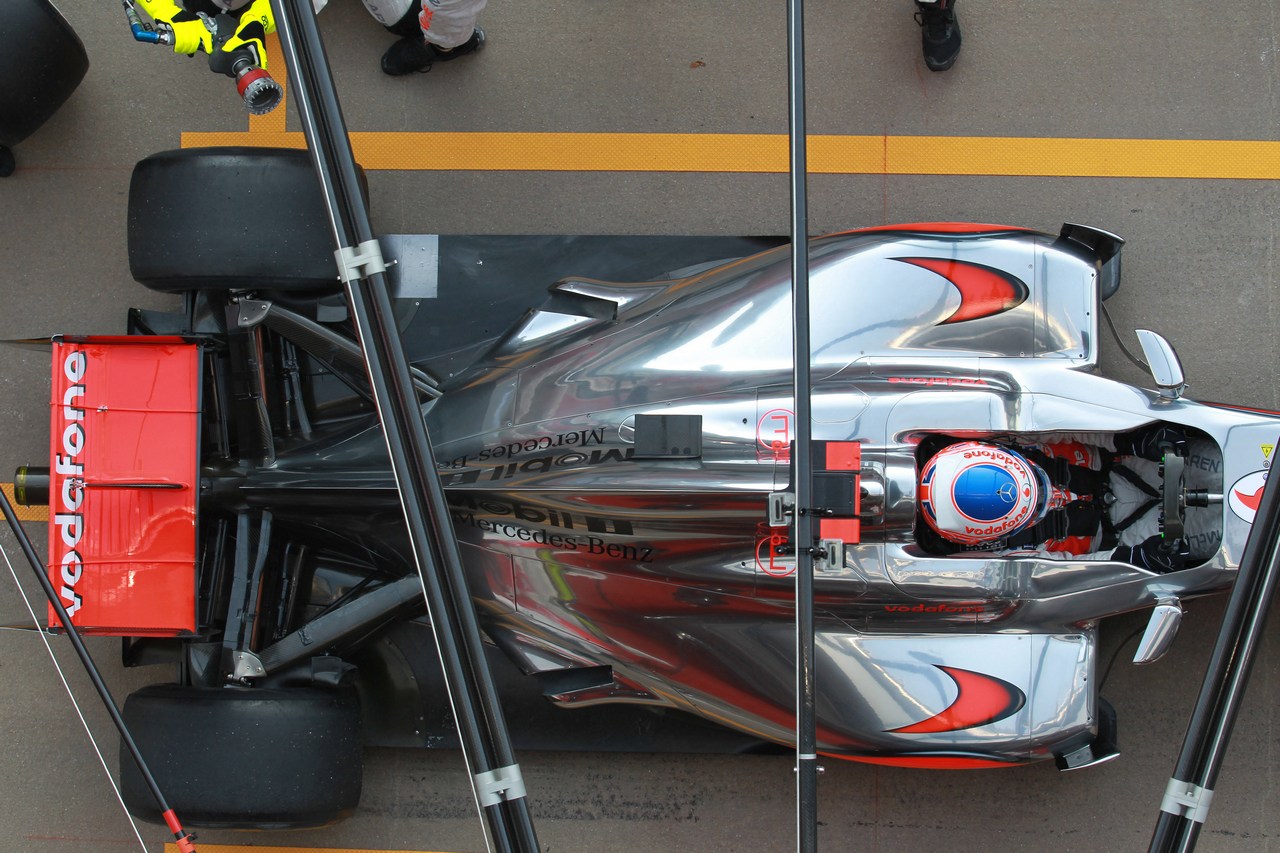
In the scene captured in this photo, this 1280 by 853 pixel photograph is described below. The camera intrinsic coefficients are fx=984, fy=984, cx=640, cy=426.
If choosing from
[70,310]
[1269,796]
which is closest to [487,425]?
[70,310]

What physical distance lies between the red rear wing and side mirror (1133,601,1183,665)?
116 inches

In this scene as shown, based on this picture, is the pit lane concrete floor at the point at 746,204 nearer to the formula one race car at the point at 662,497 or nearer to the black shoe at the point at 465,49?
the black shoe at the point at 465,49

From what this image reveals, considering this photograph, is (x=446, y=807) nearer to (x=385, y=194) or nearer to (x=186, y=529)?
(x=186, y=529)

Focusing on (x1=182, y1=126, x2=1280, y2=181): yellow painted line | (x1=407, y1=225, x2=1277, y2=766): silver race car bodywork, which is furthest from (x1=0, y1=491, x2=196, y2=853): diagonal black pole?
(x1=182, y1=126, x2=1280, y2=181): yellow painted line

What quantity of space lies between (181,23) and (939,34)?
109 inches

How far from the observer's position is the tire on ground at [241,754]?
3119 mm

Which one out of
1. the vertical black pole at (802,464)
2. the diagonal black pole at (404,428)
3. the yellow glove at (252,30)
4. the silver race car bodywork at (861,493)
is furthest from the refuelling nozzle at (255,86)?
the vertical black pole at (802,464)

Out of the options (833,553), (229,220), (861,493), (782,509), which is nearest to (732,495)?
(861,493)

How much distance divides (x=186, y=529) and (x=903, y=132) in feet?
9.97

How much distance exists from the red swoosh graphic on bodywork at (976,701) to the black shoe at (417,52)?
2948 millimetres

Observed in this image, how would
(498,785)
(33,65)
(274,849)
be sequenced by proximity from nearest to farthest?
1. (498,785)
2. (33,65)
3. (274,849)

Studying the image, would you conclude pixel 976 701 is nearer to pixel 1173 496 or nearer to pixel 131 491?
pixel 1173 496

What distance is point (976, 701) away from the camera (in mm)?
3125

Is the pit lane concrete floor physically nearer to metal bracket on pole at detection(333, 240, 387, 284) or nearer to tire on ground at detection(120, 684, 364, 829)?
tire on ground at detection(120, 684, 364, 829)
